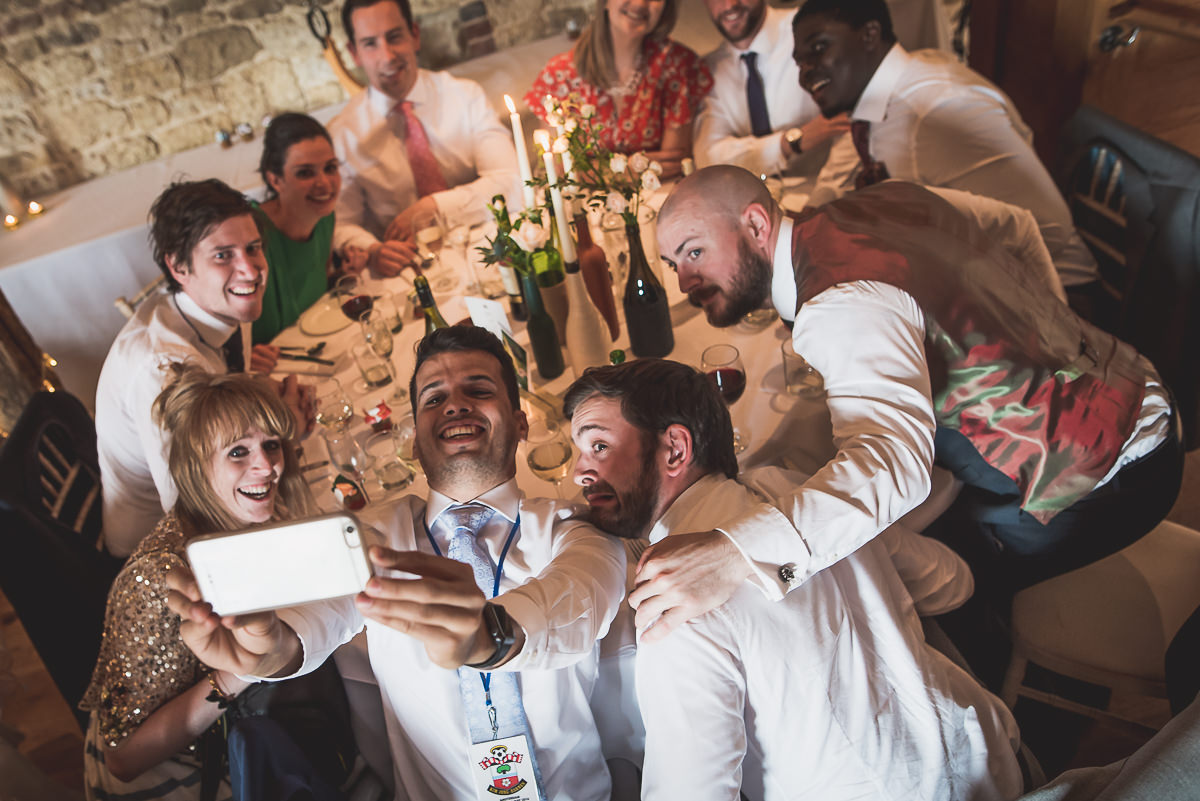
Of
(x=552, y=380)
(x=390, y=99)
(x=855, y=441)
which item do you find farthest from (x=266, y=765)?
(x=390, y=99)

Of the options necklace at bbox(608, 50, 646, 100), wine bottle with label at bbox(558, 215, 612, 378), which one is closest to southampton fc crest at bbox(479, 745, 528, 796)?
wine bottle with label at bbox(558, 215, 612, 378)

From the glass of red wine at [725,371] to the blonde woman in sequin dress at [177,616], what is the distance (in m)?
0.95

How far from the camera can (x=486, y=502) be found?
1.51 metres

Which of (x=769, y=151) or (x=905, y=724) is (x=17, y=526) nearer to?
(x=905, y=724)

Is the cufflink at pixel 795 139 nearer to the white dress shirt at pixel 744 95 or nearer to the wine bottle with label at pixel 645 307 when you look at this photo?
the white dress shirt at pixel 744 95

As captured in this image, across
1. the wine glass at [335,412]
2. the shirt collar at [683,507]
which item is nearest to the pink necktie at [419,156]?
the wine glass at [335,412]

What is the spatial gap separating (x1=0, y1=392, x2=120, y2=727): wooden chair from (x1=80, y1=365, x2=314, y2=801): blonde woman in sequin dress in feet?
1.27

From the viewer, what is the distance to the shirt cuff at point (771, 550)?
1.26m

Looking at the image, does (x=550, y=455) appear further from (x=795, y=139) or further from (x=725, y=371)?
(x=795, y=139)

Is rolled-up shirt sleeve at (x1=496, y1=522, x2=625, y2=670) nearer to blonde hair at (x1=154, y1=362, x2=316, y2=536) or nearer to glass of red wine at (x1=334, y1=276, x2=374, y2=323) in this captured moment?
blonde hair at (x1=154, y1=362, x2=316, y2=536)

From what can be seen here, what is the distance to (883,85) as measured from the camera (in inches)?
107

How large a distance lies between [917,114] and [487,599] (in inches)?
86.1

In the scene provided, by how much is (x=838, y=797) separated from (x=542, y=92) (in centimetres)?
304

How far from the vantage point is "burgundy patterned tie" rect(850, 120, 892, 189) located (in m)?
2.63
